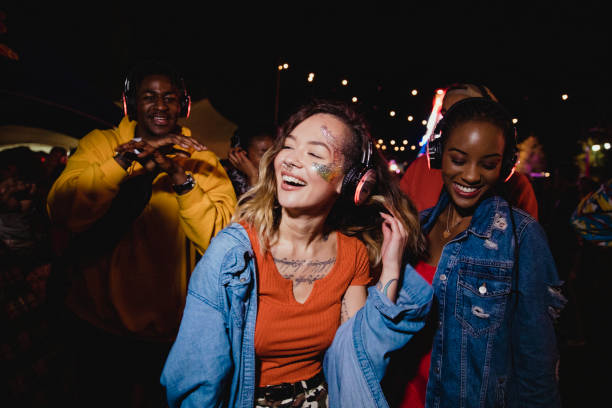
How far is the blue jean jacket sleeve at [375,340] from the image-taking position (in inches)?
55.5

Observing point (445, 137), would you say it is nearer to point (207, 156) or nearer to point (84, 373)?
point (207, 156)

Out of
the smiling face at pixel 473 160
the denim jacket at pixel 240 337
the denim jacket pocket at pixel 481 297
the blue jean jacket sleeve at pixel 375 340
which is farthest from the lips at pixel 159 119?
the denim jacket pocket at pixel 481 297

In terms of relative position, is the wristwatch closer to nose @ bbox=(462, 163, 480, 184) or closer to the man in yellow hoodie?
the man in yellow hoodie

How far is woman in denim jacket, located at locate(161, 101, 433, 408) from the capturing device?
1.27 meters

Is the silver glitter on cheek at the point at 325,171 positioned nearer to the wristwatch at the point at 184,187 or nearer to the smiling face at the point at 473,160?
the smiling face at the point at 473,160

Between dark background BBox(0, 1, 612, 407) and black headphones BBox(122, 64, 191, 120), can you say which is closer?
black headphones BBox(122, 64, 191, 120)

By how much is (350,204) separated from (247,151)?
7.38 ft

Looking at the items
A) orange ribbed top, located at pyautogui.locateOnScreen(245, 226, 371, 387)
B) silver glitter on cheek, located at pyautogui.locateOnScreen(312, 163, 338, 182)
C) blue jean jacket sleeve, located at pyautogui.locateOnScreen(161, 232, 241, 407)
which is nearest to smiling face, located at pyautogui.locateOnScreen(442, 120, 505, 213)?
silver glitter on cheek, located at pyautogui.locateOnScreen(312, 163, 338, 182)

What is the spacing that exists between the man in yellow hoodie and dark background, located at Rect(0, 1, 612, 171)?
1842 millimetres

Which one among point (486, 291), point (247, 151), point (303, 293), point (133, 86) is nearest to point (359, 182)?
point (303, 293)

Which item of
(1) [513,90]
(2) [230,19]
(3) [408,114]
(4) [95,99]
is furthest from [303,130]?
(3) [408,114]

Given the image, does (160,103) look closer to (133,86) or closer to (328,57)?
(133,86)

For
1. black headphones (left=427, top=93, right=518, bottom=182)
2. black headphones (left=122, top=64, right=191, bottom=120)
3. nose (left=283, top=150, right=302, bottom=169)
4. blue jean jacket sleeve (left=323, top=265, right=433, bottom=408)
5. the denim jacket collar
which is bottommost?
blue jean jacket sleeve (left=323, top=265, right=433, bottom=408)

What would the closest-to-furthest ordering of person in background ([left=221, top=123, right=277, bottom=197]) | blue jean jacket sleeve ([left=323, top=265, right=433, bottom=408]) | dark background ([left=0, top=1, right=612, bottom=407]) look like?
blue jean jacket sleeve ([left=323, top=265, right=433, bottom=408]), person in background ([left=221, top=123, right=277, bottom=197]), dark background ([left=0, top=1, right=612, bottom=407])
